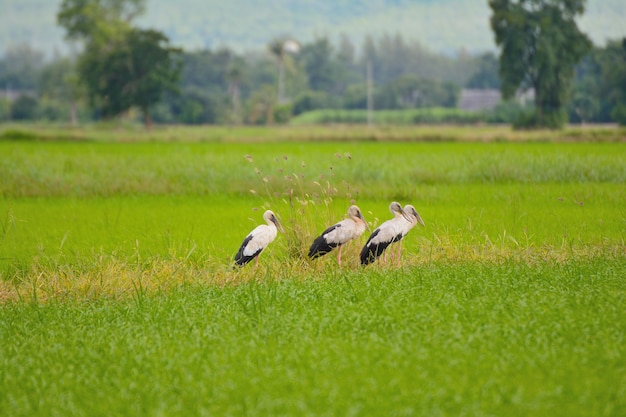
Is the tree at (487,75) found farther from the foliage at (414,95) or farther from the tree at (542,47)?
the tree at (542,47)

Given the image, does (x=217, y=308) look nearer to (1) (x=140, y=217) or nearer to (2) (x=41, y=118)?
(1) (x=140, y=217)

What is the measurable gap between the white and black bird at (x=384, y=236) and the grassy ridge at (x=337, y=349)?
0.45 meters

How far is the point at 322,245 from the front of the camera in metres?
9.09

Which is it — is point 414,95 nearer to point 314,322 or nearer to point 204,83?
point 204,83

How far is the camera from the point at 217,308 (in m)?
7.48

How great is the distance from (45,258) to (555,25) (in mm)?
38934

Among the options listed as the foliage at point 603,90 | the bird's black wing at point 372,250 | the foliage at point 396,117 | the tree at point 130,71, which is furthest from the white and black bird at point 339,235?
the foliage at point 396,117

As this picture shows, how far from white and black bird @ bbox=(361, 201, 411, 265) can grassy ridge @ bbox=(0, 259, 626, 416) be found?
0.45 metres

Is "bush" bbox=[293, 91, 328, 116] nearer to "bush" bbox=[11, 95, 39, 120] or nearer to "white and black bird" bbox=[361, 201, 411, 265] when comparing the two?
"bush" bbox=[11, 95, 39, 120]

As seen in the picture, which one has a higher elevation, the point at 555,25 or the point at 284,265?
the point at 555,25

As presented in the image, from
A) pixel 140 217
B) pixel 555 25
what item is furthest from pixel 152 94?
pixel 140 217

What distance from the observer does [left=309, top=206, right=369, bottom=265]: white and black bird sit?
8.98 metres

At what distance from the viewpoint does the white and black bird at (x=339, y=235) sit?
354 inches

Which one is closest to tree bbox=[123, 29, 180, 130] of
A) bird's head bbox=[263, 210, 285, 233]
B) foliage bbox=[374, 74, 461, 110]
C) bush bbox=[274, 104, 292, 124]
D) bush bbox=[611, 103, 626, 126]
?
bush bbox=[274, 104, 292, 124]
